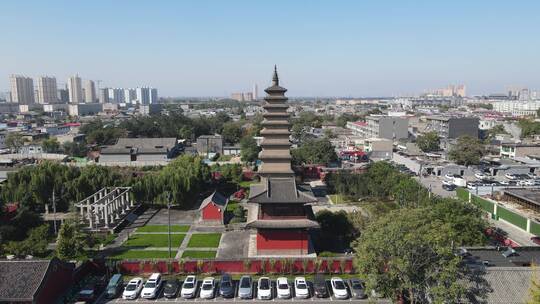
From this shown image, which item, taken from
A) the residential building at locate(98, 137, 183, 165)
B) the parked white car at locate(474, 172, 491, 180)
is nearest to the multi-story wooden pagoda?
the parked white car at locate(474, 172, 491, 180)

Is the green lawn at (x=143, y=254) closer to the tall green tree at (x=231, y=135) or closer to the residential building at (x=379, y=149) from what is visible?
the residential building at (x=379, y=149)

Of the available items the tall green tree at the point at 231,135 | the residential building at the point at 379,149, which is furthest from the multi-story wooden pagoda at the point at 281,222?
the tall green tree at the point at 231,135

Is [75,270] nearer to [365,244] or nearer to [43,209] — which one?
[365,244]

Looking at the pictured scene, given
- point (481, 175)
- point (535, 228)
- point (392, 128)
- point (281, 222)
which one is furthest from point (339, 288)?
point (392, 128)

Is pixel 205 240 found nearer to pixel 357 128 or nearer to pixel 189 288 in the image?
pixel 189 288

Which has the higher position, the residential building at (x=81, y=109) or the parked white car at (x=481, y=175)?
the residential building at (x=81, y=109)

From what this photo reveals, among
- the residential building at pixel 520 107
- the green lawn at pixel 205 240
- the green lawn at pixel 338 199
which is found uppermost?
the residential building at pixel 520 107

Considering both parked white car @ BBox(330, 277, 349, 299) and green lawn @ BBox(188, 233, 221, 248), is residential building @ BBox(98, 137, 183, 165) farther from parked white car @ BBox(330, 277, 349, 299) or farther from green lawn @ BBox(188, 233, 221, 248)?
parked white car @ BBox(330, 277, 349, 299)

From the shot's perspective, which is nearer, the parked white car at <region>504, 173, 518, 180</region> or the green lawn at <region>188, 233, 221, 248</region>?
the green lawn at <region>188, 233, 221, 248</region>
